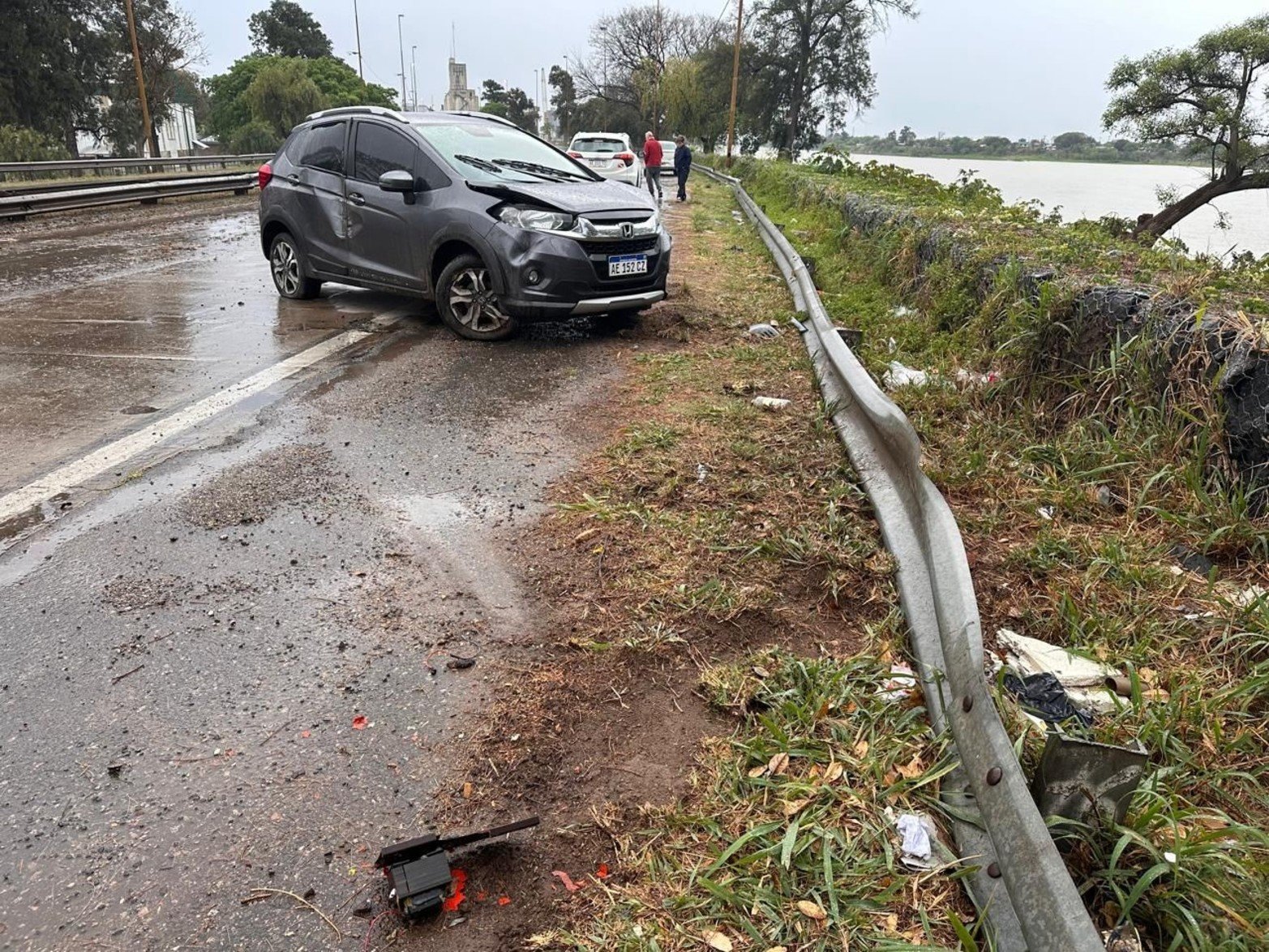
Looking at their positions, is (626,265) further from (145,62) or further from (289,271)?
(145,62)

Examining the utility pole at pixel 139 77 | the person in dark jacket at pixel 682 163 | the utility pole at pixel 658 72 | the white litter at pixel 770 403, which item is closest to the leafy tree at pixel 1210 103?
the person in dark jacket at pixel 682 163

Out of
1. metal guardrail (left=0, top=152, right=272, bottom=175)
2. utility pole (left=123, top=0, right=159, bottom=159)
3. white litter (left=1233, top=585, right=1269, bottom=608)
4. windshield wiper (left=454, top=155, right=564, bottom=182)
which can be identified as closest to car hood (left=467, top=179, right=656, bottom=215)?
windshield wiper (left=454, top=155, right=564, bottom=182)

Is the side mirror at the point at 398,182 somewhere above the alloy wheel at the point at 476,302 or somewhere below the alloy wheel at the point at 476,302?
above

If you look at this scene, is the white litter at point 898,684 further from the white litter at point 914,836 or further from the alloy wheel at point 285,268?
the alloy wheel at point 285,268

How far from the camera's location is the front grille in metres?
6.89

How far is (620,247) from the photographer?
7.10 meters

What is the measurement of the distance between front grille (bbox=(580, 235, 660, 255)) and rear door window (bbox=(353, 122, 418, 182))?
A: 6.14 ft

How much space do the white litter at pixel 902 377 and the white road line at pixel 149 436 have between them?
4.23m

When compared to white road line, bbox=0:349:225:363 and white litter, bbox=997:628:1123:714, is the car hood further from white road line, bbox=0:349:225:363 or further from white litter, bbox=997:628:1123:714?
white litter, bbox=997:628:1123:714

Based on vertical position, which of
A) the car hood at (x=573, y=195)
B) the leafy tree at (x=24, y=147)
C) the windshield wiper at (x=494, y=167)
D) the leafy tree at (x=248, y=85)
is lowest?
the car hood at (x=573, y=195)

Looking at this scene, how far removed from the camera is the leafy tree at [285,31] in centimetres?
8662

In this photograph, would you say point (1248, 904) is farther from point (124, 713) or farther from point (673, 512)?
point (124, 713)

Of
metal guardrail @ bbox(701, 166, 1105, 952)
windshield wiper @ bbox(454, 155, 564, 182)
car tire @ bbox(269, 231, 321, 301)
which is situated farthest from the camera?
car tire @ bbox(269, 231, 321, 301)

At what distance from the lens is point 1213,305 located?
3.82m
